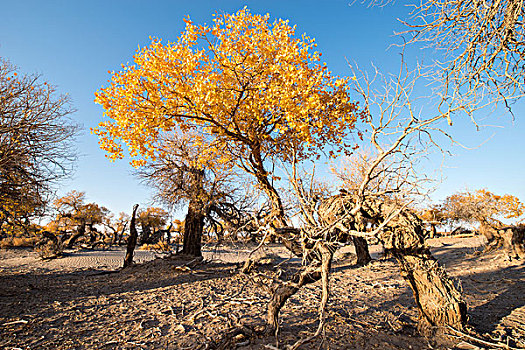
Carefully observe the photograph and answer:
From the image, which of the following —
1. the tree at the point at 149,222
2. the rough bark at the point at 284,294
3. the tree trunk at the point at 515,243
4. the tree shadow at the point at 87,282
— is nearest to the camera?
the rough bark at the point at 284,294

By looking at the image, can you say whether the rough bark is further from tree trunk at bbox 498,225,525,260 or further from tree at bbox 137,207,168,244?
tree at bbox 137,207,168,244

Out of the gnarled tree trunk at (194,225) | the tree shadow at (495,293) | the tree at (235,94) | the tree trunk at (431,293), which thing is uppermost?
the tree at (235,94)

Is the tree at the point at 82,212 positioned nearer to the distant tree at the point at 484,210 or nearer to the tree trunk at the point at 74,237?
the tree trunk at the point at 74,237

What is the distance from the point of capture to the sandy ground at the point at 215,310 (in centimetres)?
394

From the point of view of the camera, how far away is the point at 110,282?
8898 millimetres

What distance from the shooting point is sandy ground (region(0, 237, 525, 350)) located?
12.9 feet

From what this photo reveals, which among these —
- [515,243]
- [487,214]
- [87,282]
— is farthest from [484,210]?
[87,282]

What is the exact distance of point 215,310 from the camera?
5.59 m

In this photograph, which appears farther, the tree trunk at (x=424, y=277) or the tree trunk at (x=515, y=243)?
the tree trunk at (x=515, y=243)

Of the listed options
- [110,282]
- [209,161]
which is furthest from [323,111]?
[110,282]

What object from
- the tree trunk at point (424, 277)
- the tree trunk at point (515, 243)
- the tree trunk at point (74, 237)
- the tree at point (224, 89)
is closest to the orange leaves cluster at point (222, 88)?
the tree at point (224, 89)

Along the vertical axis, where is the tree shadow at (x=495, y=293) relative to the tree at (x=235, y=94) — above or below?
below

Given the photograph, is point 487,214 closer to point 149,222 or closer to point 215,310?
point 215,310

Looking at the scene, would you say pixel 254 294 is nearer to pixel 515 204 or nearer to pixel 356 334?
pixel 356 334
